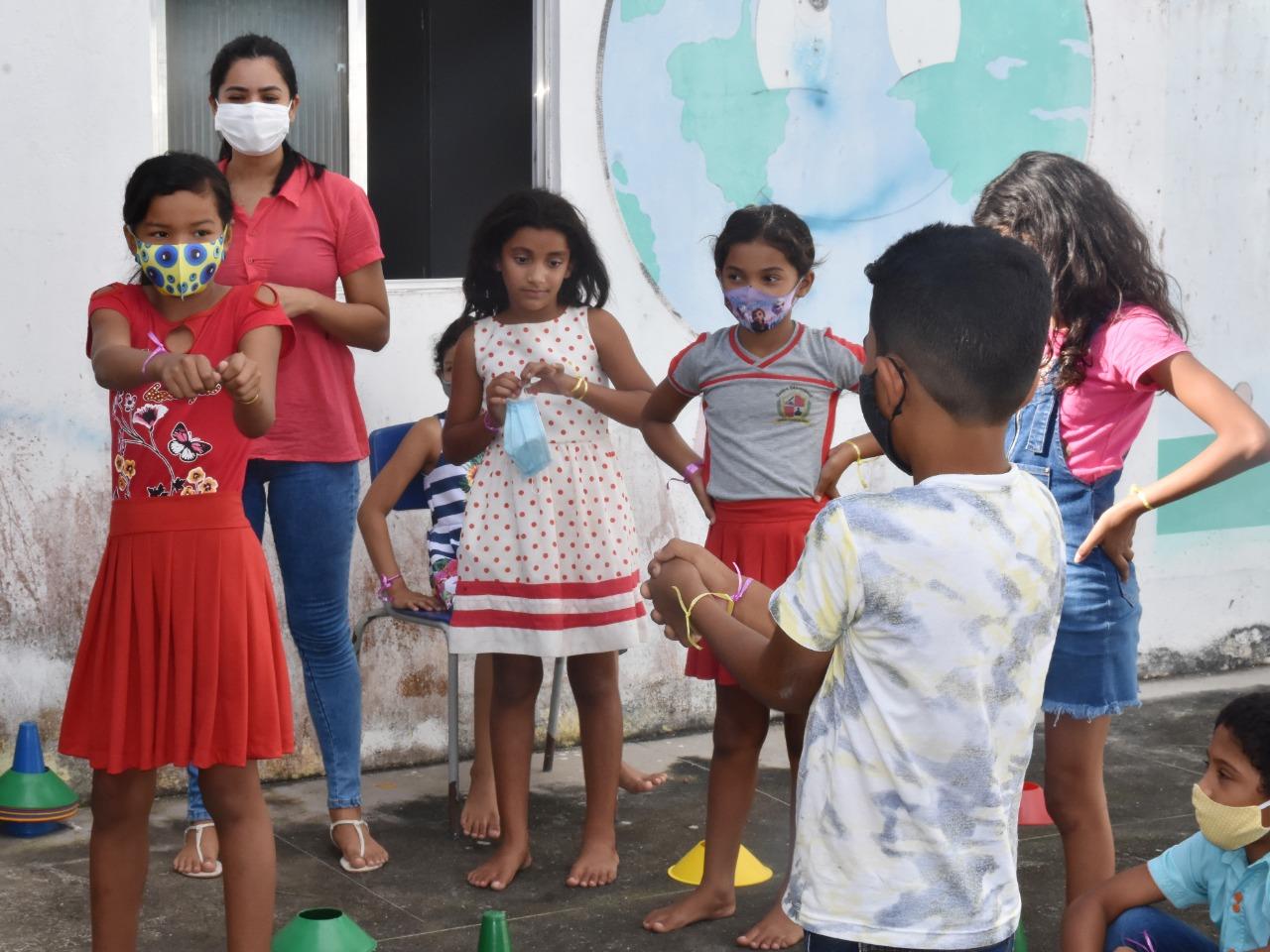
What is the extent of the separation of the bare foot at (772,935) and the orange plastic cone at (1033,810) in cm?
118

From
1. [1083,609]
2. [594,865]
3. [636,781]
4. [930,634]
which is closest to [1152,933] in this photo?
[1083,609]

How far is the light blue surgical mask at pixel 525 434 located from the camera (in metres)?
3.88

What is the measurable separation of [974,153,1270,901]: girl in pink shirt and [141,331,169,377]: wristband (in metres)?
1.63

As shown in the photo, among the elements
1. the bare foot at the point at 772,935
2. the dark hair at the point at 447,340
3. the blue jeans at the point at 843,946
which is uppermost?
the dark hair at the point at 447,340

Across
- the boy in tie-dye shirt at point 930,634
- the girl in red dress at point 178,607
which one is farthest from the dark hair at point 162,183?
the boy in tie-dye shirt at point 930,634

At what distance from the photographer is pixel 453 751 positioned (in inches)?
173

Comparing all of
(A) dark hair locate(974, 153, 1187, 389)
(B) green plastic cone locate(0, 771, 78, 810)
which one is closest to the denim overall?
(A) dark hair locate(974, 153, 1187, 389)

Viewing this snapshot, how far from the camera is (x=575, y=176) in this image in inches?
198

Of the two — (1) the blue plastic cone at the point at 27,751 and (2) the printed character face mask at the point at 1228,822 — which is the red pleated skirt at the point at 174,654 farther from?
(2) the printed character face mask at the point at 1228,822

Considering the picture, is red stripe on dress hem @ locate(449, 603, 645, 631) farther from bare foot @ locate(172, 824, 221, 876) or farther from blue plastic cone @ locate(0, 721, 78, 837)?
blue plastic cone @ locate(0, 721, 78, 837)

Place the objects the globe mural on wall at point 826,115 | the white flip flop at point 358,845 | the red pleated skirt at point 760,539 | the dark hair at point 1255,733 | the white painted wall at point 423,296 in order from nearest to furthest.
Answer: the dark hair at point 1255,733
the red pleated skirt at point 760,539
the white flip flop at point 358,845
the white painted wall at point 423,296
the globe mural on wall at point 826,115

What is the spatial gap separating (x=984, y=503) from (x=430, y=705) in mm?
3307

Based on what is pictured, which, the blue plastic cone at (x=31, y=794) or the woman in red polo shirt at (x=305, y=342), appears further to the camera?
the blue plastic cone at (x=31, y=794)

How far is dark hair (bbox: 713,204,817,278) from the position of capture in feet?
12.1
